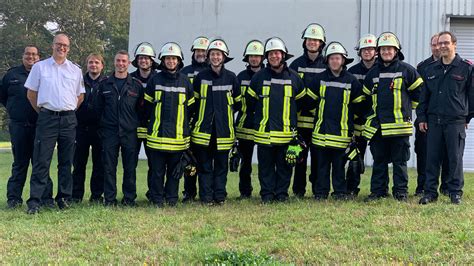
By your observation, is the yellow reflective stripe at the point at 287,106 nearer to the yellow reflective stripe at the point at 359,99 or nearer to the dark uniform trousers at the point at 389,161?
the yellow reflective stripe at the point at 359,99

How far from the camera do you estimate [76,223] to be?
19.6ft

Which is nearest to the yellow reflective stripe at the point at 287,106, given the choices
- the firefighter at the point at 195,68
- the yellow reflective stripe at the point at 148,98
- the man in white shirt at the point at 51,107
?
the firefighter at the point at 195,68

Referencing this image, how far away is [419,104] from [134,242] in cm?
407

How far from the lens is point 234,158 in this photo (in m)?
7.19

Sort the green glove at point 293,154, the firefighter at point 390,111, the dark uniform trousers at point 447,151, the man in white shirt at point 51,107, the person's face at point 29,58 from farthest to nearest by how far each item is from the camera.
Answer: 1. the person's face at point 29,58
2. the green glove at point 293,154
3. the firefighter at point 390,111
4. the man in white shirt at point 51,107
5. the dark uniform trousers at point 447,151

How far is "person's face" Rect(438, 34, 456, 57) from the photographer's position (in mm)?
6309

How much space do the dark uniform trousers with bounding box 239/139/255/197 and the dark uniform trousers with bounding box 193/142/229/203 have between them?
0.39 m

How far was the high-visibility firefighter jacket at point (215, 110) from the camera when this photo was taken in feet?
23.0

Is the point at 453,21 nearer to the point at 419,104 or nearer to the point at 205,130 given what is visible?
the point at 419,104

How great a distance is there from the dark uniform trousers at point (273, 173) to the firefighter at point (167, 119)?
111 centimetres

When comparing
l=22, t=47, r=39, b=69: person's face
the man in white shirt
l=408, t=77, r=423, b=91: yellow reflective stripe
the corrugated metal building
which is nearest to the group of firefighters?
l=408, t=77, r=423, b=91: yellow reflective stripe

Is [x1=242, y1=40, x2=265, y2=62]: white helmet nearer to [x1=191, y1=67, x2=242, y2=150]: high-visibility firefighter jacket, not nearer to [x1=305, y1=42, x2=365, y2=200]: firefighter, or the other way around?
[x1=191, y1=67, x2=242, y2=150]: high-visibility firefighter jacket

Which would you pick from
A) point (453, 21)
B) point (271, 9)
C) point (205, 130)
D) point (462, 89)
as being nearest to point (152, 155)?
point (205, 130)

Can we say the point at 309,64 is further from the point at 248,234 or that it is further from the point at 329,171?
the point at 248,234
